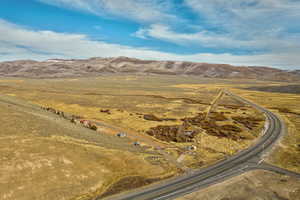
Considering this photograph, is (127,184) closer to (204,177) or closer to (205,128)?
(204,177)

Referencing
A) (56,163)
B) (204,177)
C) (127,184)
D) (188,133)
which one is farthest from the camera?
(188,133)

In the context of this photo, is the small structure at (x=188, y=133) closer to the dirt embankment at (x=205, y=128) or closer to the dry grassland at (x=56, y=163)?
the dirt embankment at (x=205, y=128)

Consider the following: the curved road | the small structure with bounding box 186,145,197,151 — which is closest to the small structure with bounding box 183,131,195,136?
the small structure with bounding box 186,145,197,151

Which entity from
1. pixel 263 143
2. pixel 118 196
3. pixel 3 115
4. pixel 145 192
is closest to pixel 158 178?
pixel 145 192

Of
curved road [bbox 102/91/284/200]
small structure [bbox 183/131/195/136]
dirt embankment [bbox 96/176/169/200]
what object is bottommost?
dirt embankment [bbox 96/176/169/200]

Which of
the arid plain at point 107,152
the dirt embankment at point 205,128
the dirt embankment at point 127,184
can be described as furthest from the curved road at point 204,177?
the dirt embankment at point 205,128

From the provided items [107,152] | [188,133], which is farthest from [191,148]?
[107,152]

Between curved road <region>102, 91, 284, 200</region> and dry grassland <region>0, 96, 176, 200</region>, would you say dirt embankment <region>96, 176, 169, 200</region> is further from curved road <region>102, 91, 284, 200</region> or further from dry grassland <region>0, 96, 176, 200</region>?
curved road <region>102, 91, 284, 200</region>

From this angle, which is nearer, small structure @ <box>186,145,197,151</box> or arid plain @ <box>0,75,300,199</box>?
arid plain @ <box>0,75,300,199</box>

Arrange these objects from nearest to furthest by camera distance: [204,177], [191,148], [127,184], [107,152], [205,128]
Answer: [127,184]
[204,177]
[107,152]
[191,148]
[205,128]

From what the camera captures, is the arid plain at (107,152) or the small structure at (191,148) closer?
the arid plain at (107,152)

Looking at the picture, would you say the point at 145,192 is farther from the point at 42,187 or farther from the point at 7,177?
the point at 7,177
